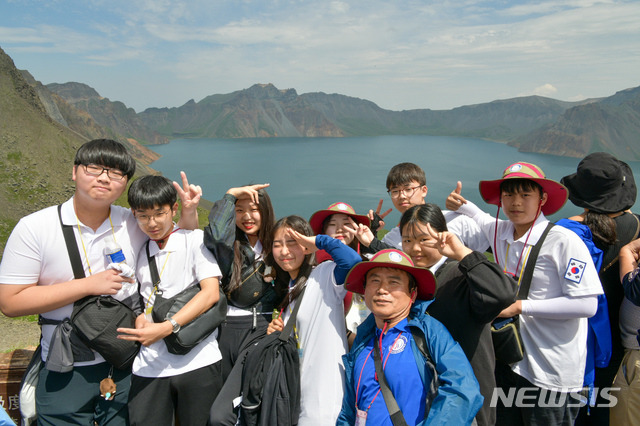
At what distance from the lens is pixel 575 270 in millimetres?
2578

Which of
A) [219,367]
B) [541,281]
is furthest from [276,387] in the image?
[541,281]

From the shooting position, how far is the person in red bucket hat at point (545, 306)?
103 inches

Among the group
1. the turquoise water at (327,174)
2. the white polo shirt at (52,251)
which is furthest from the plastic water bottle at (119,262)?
the turquoise water at (327,174)

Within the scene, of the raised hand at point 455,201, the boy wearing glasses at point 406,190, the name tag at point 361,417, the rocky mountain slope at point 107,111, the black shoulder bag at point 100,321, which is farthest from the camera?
the rocky mountain slope at point 107,111

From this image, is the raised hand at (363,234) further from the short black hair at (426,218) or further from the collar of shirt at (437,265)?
the collar of shirt at (437,265)

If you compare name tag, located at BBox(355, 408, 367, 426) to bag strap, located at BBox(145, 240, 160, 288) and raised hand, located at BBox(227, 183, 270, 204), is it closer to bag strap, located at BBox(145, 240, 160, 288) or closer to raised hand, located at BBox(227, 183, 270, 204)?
bag strap, located at BBox(145, 240, 160, 288)

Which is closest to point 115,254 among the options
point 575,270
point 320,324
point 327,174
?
point 320,324

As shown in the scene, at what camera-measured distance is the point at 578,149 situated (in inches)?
4296

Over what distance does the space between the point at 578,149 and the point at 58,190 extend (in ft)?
386

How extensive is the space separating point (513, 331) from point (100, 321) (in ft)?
8.52

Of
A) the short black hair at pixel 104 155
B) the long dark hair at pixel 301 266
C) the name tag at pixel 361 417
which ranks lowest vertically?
the name tag at pixel 361 417

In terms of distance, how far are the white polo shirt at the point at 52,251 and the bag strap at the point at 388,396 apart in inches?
66.3

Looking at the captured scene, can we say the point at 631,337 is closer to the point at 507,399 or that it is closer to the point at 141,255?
the point at 507,399

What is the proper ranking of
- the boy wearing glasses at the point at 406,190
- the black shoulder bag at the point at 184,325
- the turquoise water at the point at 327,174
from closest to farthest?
1. the black shoulder bag at the point at 184,325
2. the boy wearing glasses at the point at 406,190
3. the turquoise water at the point at 327,174
